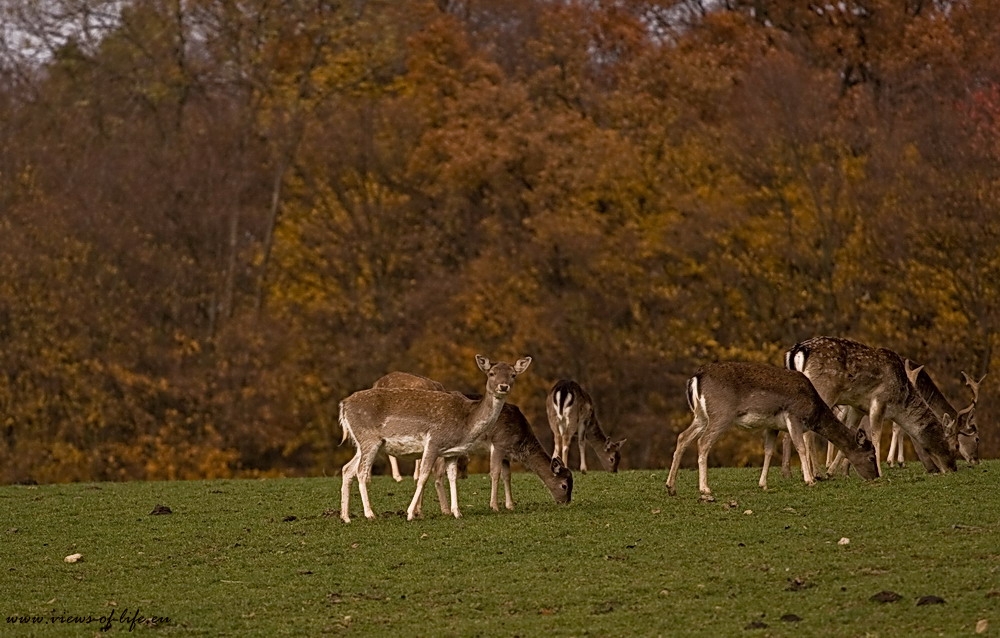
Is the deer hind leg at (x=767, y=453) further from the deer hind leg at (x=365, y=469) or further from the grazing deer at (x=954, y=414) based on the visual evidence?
the deer hind leg at (x=365, y=469)

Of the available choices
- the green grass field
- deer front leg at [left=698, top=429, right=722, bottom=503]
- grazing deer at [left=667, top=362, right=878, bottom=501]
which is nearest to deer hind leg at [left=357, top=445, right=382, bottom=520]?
the green grass field

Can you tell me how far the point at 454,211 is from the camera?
Result: 1895 inches

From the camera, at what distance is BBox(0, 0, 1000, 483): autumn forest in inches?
1618

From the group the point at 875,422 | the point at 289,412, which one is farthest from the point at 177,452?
the point at 875,422

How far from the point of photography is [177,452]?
43.4m

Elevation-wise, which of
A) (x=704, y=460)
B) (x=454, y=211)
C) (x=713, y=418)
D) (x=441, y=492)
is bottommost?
(x=441, y=492)

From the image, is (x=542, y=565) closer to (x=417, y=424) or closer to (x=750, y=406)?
(x=417, y=424)

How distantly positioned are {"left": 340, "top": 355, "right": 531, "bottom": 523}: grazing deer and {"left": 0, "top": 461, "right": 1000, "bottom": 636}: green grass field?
1.74 ft

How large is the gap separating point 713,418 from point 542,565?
386cm

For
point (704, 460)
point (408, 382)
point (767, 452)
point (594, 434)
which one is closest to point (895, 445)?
point (767, 452)

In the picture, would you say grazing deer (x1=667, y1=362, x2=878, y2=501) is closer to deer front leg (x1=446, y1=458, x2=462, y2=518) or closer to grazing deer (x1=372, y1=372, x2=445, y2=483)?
deer front leg (x1=446, y1=458, x2=462, y2=518)

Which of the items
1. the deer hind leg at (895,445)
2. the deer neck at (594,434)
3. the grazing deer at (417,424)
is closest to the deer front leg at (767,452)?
the deer hind leg at (895,445)

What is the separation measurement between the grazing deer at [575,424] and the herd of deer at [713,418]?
4.85m

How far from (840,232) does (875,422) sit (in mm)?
22465
